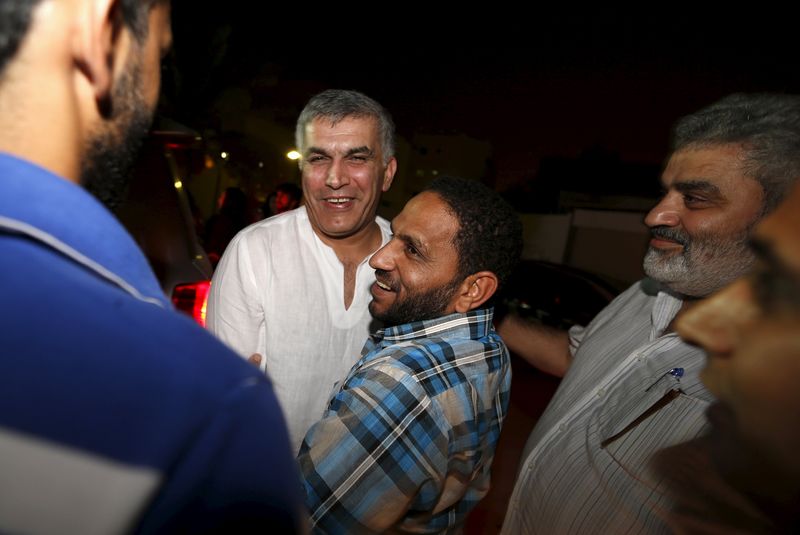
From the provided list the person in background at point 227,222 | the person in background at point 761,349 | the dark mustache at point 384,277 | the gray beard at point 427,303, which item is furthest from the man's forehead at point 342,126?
the person in background at point 227,222

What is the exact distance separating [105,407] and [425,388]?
38.9 inches

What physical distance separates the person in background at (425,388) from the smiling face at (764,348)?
2.93ft

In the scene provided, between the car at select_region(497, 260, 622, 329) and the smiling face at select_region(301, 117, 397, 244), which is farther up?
the smiling face at select_region(301, 117, 397, 244)

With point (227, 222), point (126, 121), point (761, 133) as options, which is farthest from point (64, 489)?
point (227, 222)

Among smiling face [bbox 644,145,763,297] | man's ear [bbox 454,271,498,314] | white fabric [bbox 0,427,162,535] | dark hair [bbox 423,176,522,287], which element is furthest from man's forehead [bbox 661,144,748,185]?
white fabric [bbox 0,427,162,535]

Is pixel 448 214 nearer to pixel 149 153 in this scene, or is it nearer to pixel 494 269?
pixel 494 269

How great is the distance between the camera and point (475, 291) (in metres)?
1.83

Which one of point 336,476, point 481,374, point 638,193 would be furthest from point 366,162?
point 638,193

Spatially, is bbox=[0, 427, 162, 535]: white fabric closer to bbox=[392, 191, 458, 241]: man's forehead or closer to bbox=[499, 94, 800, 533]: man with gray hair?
bbox=[392, 191, 458, 241]: man's forehead

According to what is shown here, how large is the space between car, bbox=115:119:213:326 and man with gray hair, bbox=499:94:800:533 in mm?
2220

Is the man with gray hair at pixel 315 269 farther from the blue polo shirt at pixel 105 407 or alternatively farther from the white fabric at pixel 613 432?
the blue polo shirt at pixel 105 407

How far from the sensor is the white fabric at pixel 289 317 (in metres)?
2.21

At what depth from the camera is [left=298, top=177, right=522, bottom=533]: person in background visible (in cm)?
130

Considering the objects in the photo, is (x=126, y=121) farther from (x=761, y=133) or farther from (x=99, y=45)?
(x=761, y=133)
